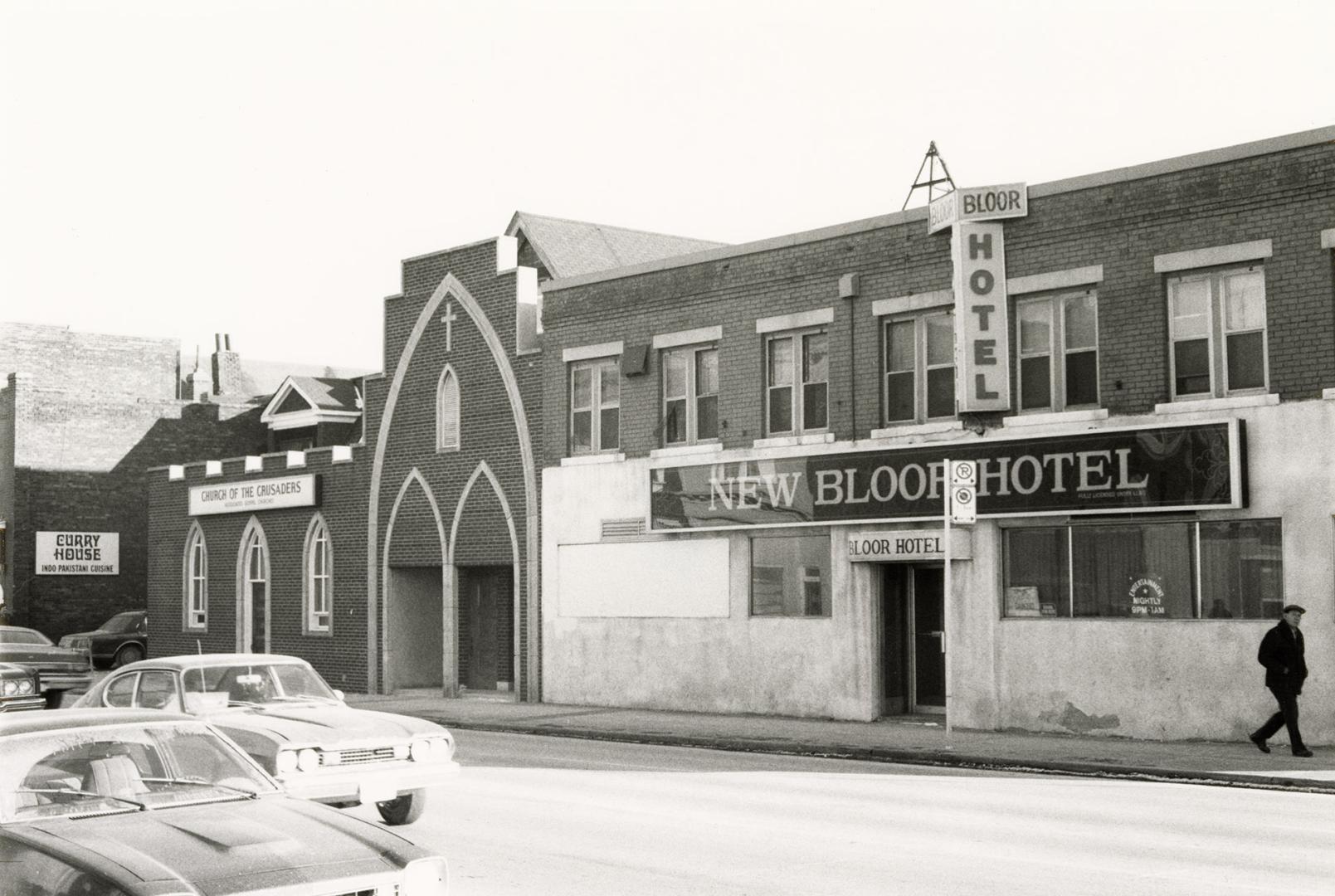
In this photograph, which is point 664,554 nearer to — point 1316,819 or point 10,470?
point 1316,819

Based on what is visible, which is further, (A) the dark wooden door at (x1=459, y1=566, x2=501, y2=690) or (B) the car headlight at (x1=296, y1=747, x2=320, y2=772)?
(A) the dark wooden door at (x1=459, y1=566, x2=501, y2=690)

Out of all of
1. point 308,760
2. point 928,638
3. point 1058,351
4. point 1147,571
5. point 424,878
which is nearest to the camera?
point 424,878

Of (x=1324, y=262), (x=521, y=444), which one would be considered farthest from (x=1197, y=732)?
(x=521, y=444)

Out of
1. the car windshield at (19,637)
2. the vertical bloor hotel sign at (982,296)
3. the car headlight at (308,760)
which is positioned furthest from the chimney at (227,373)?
the car headlight at (308,760)

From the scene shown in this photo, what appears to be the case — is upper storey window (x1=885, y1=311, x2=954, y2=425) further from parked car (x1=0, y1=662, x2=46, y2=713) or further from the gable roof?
the gable roof

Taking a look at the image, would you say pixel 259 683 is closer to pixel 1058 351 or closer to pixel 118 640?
pixel 1058 351

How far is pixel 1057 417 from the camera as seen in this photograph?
66.8ft

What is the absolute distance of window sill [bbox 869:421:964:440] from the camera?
21.5m

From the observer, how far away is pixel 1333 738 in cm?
1777

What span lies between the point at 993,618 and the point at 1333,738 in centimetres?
464

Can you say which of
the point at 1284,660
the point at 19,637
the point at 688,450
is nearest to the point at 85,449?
the point at 19,637

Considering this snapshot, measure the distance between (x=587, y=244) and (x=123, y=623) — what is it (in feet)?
51.7

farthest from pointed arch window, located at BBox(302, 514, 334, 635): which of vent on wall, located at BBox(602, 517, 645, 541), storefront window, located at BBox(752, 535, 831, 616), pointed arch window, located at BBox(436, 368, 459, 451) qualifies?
storefront window, located at BBox(752, 535, 831, 616)

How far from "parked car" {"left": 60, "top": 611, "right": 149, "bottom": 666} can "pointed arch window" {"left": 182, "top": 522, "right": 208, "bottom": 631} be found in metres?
2.06
